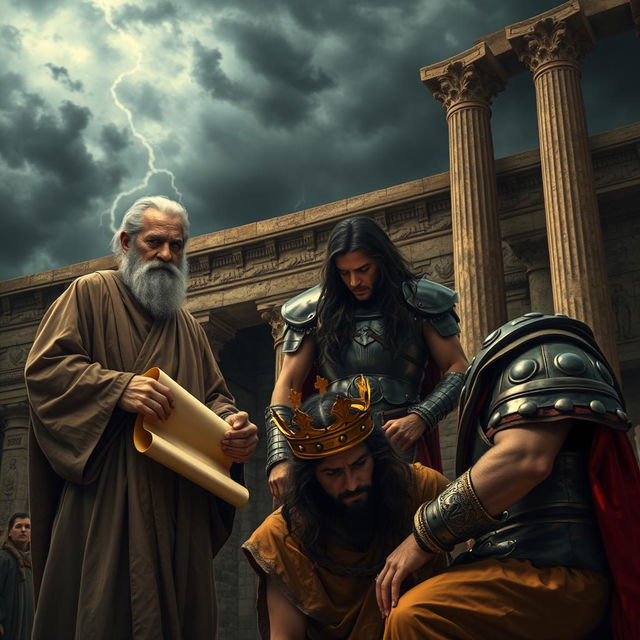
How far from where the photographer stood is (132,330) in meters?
4.16

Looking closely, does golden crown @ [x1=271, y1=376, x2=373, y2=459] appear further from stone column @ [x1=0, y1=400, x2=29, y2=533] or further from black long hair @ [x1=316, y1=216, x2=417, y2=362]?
stone column @ [x1=0, y1=400, x2=29, y2=533]

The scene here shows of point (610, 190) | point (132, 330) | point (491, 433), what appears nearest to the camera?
point (491, 433)

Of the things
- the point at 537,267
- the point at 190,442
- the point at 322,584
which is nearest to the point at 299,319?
the point at 190,442

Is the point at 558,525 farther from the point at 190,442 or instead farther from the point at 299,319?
the point at 299,319

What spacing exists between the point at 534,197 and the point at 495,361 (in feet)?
47.9

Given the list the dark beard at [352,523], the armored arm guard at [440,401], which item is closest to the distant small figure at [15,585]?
the armored arm guard at [440,401]

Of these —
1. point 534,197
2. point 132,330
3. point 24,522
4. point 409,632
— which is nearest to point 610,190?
point 534,197

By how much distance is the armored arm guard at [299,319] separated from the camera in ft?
15.3

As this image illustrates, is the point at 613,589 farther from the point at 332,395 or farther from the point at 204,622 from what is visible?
the point at 204,622

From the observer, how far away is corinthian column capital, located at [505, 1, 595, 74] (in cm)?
1473

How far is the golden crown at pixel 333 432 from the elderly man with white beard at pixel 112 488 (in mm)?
774

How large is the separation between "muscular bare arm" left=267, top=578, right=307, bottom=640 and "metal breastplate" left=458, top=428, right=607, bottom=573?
70 cm

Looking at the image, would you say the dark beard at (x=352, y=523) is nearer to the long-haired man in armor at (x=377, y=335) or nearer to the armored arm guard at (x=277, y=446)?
the armored arm guard at (x=277, y=446)

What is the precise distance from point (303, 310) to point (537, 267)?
12594 millimetres
